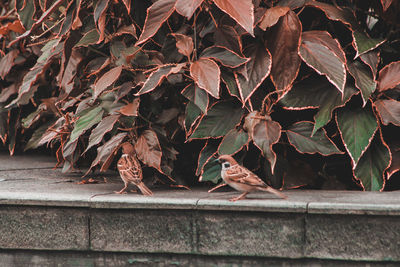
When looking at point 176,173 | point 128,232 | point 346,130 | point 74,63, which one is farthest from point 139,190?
point 346,130

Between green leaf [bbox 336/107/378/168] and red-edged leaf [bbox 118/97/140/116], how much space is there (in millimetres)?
1260

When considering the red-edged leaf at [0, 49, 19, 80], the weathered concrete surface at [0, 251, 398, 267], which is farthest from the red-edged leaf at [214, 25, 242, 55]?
the red-edged leaf at [0, 49, 19, 80]

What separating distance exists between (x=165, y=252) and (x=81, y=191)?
2.66 ft

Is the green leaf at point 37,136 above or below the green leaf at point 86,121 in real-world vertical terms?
below

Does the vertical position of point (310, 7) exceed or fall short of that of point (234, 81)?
it exceeds it

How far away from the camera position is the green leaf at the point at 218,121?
13.2 feet

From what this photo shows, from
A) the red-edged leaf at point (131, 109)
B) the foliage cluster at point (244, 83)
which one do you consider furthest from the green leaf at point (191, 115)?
the red-edged leaf at point (131, 109)

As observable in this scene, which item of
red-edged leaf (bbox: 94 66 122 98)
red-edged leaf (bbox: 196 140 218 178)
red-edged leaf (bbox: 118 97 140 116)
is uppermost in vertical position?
Answer: red-edged leaf (bbox: 94 66 122 98)

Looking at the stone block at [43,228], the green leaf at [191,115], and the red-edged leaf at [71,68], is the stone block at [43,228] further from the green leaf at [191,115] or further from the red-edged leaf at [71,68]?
the red-edged leaf at [71,68]

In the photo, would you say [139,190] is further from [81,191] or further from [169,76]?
[169,76]

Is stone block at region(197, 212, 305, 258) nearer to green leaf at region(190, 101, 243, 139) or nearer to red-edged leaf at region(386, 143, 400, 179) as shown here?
green leaf at region(190, 101, 243, 139)

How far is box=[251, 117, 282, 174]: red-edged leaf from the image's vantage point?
3783 millimetres

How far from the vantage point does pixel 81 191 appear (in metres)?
4.01

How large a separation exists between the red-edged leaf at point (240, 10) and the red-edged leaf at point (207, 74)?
1.10ft
